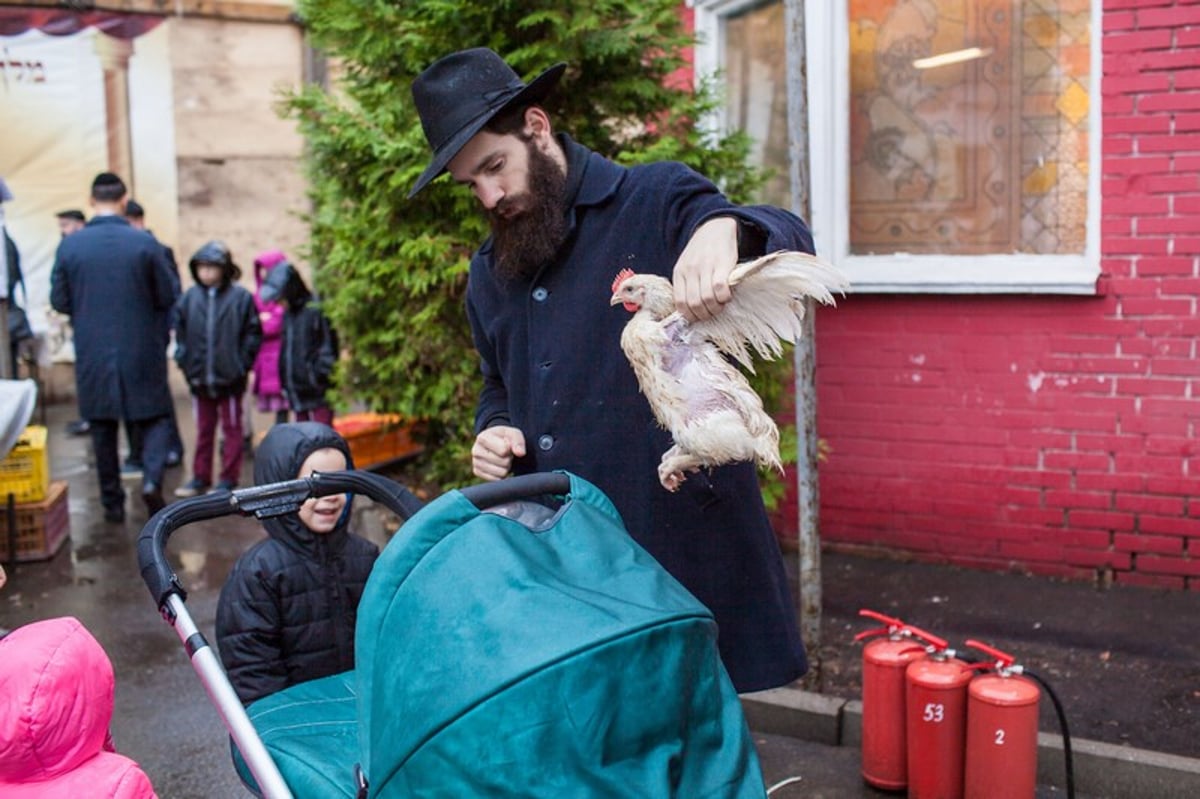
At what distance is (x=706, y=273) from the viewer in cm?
252

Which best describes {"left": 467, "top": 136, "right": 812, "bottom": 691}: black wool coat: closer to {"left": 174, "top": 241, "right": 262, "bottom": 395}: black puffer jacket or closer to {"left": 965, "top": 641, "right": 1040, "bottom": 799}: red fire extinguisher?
{"left": 965, "top": 641, "right": 1040, "bottom": 799}: red fire extinguisher

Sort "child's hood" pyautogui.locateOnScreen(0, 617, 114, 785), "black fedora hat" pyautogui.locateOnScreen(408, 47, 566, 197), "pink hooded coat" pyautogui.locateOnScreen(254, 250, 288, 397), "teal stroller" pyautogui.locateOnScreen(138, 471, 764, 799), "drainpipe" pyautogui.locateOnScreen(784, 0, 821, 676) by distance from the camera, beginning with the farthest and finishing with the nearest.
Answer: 1. "pink hooded coat" pyautogui.locateOnScreen(254, 250, 288, 397)
2. "drainpipe" pyautogui.locateOnScreen(784, 0, 821, 676)
3. "black fedora hat" pyautogui.locateOnScreen(408, 47, 566, 197)
4. "child's hood" pyautogui.locateOnScreen(0, 617, 114, 785)
5. "teal stroller" pyautogui.locateOnScreen(138, 471, 764, 799)

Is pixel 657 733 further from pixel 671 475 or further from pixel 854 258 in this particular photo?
pixel 854 258

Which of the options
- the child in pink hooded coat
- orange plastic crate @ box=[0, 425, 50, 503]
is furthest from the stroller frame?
the child in pink hooded coat

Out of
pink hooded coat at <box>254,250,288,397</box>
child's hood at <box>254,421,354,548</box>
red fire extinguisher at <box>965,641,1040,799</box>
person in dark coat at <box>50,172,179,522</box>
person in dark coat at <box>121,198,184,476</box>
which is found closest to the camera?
child's hood at <box>254,421,354,548</box>

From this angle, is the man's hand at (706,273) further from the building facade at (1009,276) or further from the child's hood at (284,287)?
the child's hood at (284,287)

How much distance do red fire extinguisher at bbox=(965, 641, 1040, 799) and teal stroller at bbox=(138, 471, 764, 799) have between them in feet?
6.94

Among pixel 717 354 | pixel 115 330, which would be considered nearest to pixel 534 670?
pixel 717 354

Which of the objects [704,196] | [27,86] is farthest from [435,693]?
[27,86]

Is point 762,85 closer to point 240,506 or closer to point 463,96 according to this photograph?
point 463,96

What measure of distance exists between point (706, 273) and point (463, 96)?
33.7 inches

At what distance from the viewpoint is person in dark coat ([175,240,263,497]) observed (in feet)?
31.2

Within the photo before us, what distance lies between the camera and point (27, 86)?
14750 mm

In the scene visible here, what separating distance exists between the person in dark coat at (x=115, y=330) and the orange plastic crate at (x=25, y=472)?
0.90 meters
